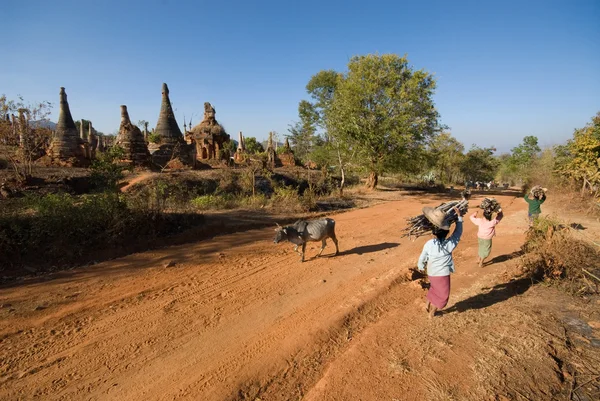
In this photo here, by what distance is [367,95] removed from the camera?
1936 centimetres

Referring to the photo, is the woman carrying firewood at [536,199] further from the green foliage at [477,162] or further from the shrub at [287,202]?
the green foliage at [477,162]

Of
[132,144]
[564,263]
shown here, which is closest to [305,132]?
[132,144]

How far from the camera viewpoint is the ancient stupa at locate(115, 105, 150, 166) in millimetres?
21688

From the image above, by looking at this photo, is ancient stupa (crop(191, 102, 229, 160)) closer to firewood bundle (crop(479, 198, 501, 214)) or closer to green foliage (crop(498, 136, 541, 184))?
firewood bundle (crop(479, 198, 501, 214))

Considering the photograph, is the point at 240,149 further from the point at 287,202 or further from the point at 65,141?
the point at 287,202

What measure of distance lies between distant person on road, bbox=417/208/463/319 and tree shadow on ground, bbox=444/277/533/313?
0.64 meters

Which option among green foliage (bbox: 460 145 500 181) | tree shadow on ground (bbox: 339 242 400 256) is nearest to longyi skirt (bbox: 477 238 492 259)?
tree shadow on ground (bbox: 339 242 400 256)

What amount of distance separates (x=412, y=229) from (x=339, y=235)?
440 cm

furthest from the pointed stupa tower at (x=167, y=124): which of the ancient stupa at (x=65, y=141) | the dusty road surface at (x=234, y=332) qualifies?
the dusty road surface at (x=234, y=332)

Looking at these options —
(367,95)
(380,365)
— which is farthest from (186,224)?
(367,95)

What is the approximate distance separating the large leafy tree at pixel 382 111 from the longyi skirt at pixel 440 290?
15.3 metres

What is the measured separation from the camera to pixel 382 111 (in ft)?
61.2

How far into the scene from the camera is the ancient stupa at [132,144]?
21.7 metres

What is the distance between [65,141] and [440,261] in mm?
27919
